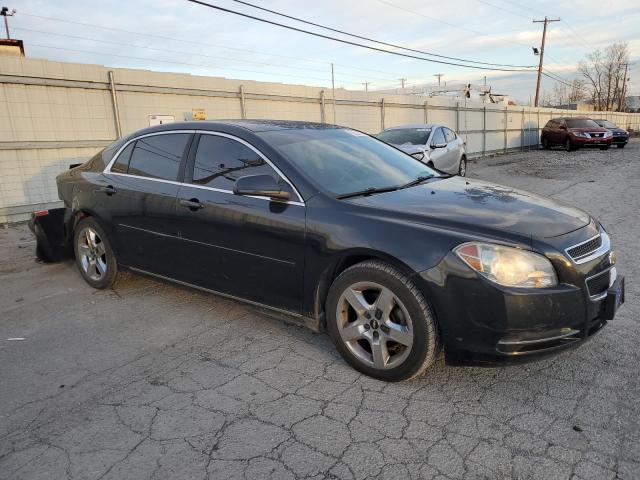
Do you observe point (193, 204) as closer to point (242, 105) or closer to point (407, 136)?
point (407, 136)

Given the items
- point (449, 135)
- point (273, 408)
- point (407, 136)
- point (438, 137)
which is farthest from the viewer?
point (449, 135)

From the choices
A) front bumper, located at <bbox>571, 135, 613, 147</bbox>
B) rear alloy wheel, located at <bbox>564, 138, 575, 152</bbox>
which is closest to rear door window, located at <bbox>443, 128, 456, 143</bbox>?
front bumper, located at <bbox>571, 135, 613, 147</bbox>

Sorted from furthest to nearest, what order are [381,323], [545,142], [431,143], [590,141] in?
[545,142]
[590,141]
[431,143]
[381,323]

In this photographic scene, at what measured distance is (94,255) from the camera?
5.01m

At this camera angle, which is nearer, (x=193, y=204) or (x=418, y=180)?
(x=193, y=204)

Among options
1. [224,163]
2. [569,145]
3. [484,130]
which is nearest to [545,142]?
[569,145]

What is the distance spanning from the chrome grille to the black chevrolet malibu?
1cm

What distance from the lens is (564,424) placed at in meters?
2.59

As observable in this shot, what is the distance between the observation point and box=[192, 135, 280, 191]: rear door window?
3.68 meters

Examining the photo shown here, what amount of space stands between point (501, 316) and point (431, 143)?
9.18m

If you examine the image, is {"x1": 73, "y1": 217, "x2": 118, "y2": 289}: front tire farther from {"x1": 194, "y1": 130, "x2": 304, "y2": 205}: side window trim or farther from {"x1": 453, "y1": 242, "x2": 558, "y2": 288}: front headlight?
{"x1": 453, "y1": 242, "x2": 558, "y2": 288}: front headlight

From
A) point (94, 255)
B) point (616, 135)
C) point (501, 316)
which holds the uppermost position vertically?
point (501, 316)

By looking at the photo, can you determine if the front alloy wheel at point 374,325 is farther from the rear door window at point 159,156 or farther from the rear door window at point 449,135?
the rear door window at point 449,135

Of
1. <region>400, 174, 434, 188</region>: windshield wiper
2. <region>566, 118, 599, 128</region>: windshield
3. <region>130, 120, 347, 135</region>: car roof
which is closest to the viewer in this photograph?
<region>400, 174, 434, 188</region>: windshield wiper
